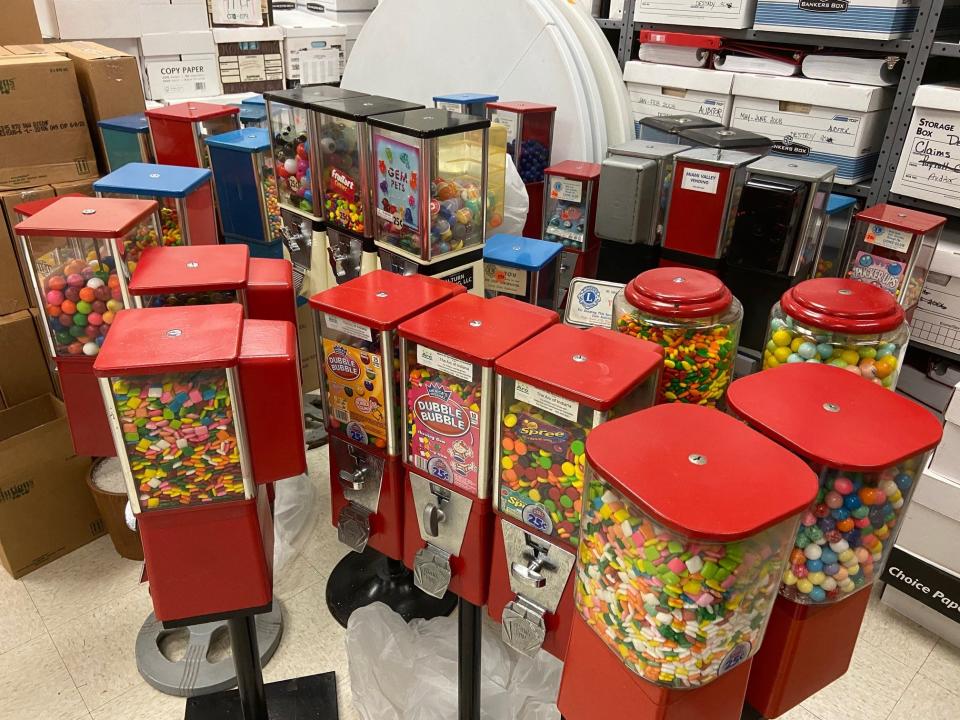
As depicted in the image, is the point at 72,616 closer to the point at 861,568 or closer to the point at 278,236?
the point at 278,236

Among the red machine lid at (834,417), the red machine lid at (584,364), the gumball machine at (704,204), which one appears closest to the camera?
the red machine lid at (834,417)

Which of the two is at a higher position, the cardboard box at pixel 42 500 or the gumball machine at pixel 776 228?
the gumball machine at pixel 776 228

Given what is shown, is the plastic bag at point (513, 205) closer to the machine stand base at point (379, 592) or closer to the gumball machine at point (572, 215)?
the gumball machine at point (572, 215)

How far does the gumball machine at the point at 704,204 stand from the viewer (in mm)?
2078

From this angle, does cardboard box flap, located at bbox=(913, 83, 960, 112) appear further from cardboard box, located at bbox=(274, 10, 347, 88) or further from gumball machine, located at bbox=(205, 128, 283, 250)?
cardboard box, located at bbox=(274, 10, 347, 88)

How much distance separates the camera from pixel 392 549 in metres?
1.39

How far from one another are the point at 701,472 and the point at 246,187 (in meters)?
2.11

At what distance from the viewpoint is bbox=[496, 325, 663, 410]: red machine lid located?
3.24ft

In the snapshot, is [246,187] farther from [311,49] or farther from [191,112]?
[311,49]

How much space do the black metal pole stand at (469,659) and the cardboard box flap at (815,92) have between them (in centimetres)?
236

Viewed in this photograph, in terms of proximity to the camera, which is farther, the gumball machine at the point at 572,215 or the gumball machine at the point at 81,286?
the gumball machine at the point at 572,215

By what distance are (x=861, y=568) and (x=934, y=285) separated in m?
1.95

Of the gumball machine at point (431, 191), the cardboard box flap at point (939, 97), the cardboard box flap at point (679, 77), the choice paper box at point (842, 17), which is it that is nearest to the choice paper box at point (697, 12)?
the choice paper box at point (842, 17)

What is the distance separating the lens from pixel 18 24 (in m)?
2.90
